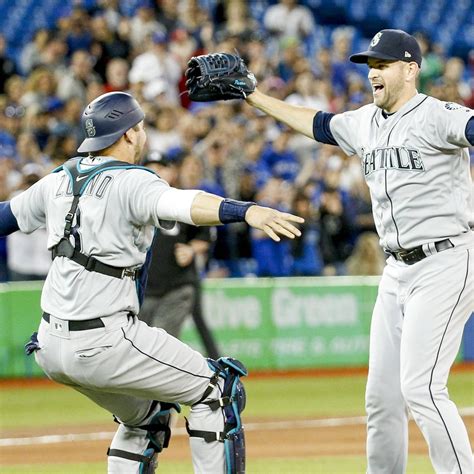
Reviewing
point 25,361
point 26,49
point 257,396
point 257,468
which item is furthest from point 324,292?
point 257,468

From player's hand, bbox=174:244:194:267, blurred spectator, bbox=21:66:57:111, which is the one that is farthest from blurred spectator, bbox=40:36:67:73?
player's hand, bbox=174:244:194:267

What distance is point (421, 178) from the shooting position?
238 inches

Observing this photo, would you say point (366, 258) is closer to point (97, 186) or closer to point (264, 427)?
point (264, 427)

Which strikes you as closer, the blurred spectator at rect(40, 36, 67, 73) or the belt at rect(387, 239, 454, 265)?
the belt at rect(387, 239, 454, 265)

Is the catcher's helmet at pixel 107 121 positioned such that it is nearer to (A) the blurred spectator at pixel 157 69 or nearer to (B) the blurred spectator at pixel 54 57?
(A) the blurred spectator at pixel 157 69

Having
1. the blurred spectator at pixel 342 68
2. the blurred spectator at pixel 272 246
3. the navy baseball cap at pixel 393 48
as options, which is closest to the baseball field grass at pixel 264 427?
the blurred spectator at pixel 272 246

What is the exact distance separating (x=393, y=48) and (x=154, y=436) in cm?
238

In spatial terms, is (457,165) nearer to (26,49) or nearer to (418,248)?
(418,248)

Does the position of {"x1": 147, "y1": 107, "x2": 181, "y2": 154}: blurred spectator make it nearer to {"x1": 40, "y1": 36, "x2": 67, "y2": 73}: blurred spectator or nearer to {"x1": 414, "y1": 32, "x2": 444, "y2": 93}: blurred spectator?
{"x1": 40, "y1": 36, "x2": 67, "y2": 73}: blurred spectator

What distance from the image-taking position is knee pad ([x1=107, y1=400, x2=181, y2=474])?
6.05 metres

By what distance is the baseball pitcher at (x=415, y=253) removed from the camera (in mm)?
5867

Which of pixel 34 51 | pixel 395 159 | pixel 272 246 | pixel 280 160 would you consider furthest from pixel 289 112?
pixel 34 51

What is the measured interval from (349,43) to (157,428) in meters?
14.7

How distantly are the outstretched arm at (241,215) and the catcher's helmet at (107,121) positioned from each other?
0.73 meters
